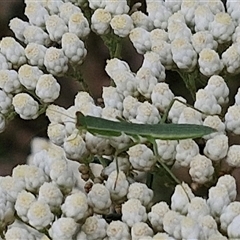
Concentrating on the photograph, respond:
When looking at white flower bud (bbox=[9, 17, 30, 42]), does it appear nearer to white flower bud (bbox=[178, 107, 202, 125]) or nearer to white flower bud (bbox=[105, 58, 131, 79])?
white flower bud (bbox=[105, 58, 131, 79])

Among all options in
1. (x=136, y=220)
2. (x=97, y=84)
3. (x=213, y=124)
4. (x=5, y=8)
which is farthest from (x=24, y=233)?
(x=5, y=8)

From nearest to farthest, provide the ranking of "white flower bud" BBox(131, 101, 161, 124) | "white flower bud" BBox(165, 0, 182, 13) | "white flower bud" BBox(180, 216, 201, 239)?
"white flower bud" BBox(180, 216, 201, 239), "white flower bud" BBox(131, 101, 161, 124), "white flower bud" BBox(165, 0, 182, 13)

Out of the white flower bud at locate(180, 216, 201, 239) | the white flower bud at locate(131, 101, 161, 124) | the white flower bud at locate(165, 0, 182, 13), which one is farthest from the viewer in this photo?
the white flower bud at locate(165, 0, 182, 13)

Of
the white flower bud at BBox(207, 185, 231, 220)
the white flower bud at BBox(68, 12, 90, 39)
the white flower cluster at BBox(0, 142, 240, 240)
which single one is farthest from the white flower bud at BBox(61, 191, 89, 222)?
the white flower bud at BBox(68, 12, 90, 39)

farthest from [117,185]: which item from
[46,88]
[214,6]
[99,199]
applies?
[214,6]

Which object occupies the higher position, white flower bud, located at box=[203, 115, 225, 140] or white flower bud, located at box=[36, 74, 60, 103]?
white flower bud, located at box=[203, 115, 225, 140]

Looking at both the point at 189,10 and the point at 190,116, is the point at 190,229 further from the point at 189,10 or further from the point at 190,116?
the point at 189,10
